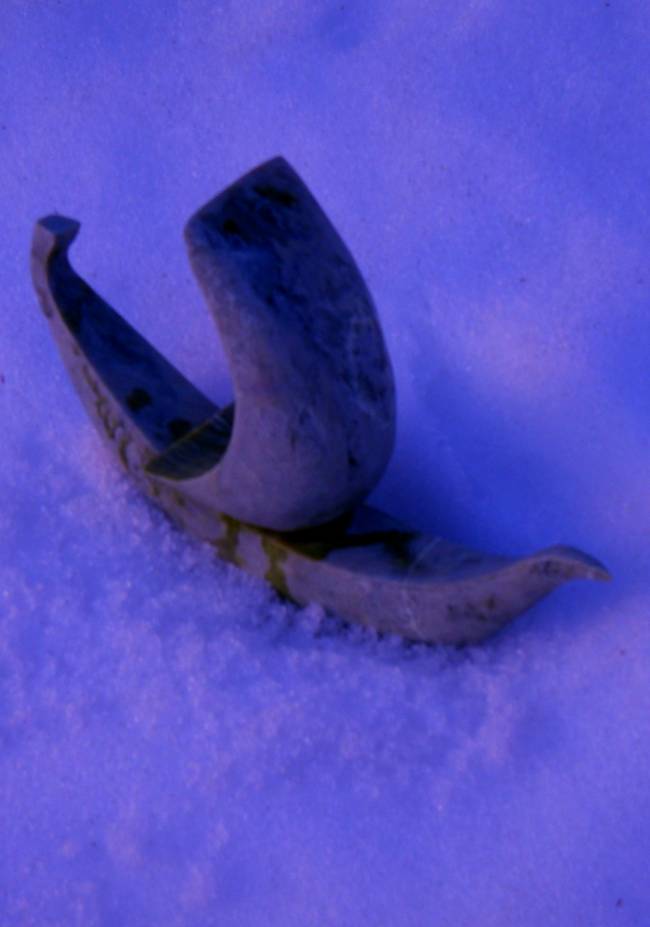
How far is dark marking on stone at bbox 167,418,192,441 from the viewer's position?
1.06 m

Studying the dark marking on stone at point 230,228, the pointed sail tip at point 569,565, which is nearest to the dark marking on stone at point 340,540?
the pointed sail tip at point 569,565

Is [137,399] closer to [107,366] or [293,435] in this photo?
[107,366]

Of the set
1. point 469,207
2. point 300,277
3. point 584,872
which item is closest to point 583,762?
point 584,872

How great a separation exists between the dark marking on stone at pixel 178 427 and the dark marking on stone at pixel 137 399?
0.03 meters

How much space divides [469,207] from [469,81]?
205mm

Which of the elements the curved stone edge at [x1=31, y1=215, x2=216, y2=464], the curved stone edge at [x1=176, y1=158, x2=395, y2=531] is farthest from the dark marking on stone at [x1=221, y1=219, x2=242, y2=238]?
the curved stone edge at [x1=31, y1=215, x2=216, y2=464]

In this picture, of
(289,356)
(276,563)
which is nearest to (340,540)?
(276,563)

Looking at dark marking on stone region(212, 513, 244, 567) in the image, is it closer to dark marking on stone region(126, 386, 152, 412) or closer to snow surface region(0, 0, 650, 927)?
snow surface region(0, 0, 650, 927)

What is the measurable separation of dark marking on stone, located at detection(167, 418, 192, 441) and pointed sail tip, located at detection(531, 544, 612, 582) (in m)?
0.40

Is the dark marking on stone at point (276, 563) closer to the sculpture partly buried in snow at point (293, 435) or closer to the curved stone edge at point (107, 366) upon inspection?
the sculpture partly buried in snow at point (293, 435)

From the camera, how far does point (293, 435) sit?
2.81ft

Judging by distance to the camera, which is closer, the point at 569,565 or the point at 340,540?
the point at 569,565

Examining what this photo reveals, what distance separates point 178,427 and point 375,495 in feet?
0.69

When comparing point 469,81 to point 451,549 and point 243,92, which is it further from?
point 451,549
